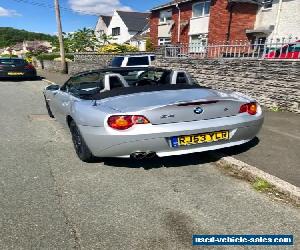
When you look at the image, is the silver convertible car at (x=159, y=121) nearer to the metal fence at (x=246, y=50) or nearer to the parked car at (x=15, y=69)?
the metal fence at (x=246, y=50)

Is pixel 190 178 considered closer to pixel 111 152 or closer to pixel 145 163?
pixel 145 163

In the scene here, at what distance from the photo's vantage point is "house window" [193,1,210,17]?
24.0m

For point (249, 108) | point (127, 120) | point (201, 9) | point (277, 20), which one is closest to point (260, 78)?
point (249, 108)

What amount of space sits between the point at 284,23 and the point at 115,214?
20.8 meters

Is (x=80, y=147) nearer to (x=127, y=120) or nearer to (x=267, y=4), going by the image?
(x=127, y=120)

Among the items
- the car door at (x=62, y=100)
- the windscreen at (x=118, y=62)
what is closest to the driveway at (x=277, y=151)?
the car door at (x=62, y=100)

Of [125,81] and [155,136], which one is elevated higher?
[125,81]

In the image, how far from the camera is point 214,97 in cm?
374

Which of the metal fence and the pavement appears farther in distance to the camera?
the metal fence

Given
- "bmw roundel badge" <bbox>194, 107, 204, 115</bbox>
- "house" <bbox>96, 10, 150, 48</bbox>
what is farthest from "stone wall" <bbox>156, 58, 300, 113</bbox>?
"house" <bbox>96, 10, 150, 48</bbox>

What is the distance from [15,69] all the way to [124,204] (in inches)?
634

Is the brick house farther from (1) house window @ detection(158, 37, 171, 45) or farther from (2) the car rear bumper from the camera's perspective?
(2) the car rear bumper

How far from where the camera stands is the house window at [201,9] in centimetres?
2395

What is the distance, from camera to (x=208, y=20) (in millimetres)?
23703
